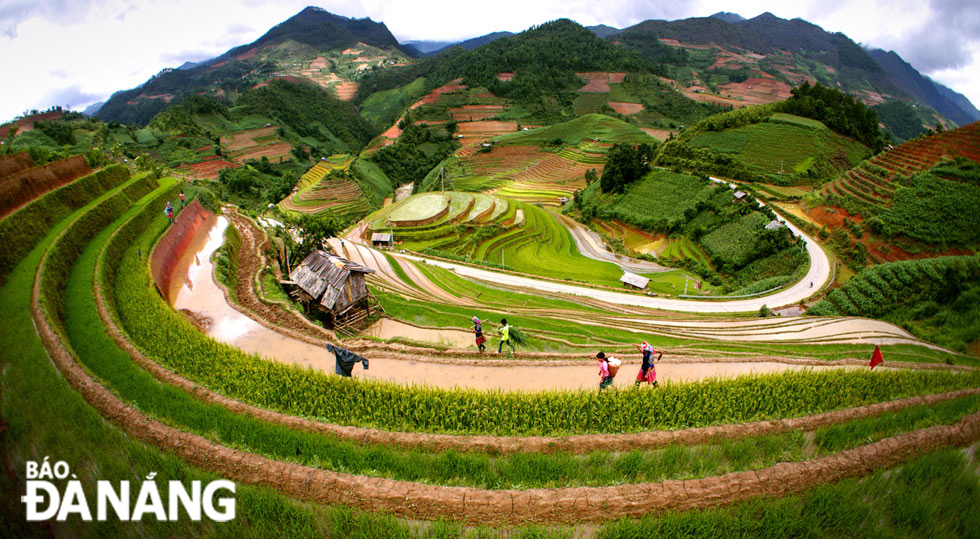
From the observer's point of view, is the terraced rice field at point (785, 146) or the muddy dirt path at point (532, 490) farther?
the terraced rice field at point (785, 146)

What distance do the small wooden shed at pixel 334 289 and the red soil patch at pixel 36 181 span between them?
9.66m

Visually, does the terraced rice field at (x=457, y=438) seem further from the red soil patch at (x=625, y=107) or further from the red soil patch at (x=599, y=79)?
the red soil patch at (x=599, y=79)

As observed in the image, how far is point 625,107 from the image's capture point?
98000mm

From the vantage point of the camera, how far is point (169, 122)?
237 feet

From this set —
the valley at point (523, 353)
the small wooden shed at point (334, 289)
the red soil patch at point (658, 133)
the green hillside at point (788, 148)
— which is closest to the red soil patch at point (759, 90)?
the red soil patch at point (658, 133)

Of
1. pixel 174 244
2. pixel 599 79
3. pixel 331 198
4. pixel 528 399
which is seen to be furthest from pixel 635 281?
pixel 599 79

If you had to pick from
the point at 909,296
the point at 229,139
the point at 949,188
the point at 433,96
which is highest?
the point at 433,96

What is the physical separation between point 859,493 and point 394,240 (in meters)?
38.9

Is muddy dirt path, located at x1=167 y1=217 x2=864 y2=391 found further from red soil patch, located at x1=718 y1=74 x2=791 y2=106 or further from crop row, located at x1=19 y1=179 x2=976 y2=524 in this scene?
red soil patch, located at x1=718 y1=74 x2=791 y2=106

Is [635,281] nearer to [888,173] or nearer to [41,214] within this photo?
[888,173]

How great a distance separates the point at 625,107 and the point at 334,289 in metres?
100

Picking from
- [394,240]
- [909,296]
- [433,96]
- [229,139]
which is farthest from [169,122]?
[909,296]

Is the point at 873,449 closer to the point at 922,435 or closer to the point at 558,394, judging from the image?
the point at 922,435

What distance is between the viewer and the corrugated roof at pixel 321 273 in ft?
51.5
